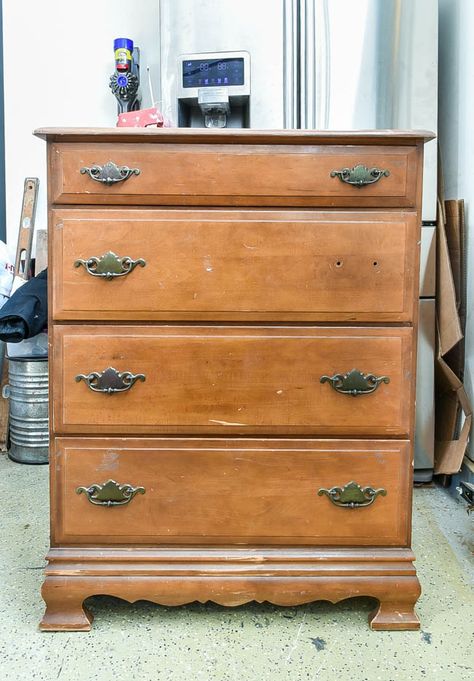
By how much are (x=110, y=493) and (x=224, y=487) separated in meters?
0.23

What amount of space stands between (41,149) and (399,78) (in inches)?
57.9

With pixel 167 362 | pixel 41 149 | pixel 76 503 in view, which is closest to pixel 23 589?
pixel 76 503

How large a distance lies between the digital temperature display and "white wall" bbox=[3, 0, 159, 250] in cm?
60

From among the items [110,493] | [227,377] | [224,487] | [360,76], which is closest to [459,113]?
[360,76]

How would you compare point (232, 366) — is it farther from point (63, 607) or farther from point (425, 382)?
point (425, 382)

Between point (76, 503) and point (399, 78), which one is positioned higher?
point (399, 78)

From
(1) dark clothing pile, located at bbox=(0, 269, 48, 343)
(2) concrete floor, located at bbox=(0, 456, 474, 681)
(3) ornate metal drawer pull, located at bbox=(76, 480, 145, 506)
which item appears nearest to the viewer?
(2) concrete floor, located at bbox=(0, 456, 474, 681)

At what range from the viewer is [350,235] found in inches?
43.9

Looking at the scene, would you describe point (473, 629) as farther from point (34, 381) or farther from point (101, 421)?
point (34, 381)

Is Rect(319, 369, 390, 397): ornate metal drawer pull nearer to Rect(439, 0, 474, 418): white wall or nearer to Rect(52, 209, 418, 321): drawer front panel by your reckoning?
Rect(52, 209, 418, 321): drawer front panel

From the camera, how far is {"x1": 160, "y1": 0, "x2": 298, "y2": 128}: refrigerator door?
5.94 feet

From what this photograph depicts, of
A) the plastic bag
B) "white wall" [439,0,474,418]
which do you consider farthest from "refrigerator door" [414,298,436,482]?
the plastic bag

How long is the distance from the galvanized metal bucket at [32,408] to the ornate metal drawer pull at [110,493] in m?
1.10

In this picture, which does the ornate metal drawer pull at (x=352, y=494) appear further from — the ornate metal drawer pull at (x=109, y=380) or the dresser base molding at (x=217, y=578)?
the ornate metal drawer pull at (x=109, y=380)
